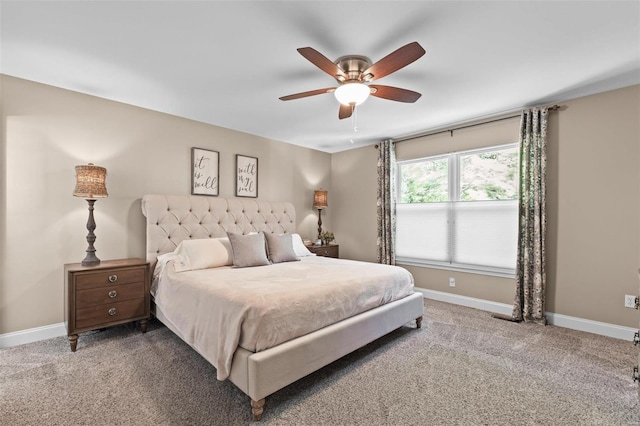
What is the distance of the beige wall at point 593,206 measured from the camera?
2.88m

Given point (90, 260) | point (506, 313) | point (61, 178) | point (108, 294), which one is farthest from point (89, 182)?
point (506, 313)

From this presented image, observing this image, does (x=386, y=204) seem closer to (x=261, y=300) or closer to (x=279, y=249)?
(x=279, y=249)

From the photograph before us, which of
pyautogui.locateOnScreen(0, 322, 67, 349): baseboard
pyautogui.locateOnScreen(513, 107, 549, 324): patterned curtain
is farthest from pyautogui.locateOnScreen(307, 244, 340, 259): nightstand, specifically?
pyautogui.locateOnScreen(0, 322, 67, 349): baseboard

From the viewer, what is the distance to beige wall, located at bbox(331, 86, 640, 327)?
288 cm

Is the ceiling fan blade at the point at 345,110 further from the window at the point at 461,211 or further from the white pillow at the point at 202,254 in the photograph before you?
the window at the point at 461,211

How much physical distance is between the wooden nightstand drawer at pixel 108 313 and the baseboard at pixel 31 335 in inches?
22.3

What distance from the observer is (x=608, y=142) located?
299 centimetres

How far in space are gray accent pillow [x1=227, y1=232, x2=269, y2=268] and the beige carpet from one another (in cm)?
95

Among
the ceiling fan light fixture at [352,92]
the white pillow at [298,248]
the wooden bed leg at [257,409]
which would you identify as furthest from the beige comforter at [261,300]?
the ceiling fan light fixture at [352,92]

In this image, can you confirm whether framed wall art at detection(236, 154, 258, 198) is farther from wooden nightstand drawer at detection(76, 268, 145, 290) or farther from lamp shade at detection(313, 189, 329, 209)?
wooden nightstand drawer at detection(76, 268, 145, 290)

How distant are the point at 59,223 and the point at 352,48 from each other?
10.5 ft

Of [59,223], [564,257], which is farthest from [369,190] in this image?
[59,223]

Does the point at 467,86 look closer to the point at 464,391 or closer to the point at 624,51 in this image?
the point at 624,51

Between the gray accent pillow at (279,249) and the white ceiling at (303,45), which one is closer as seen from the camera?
the white ceiling at (303,45)
